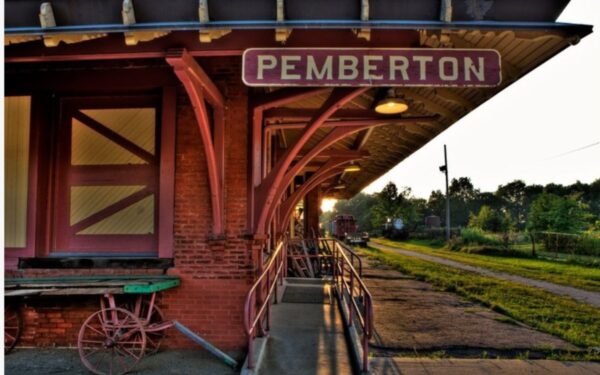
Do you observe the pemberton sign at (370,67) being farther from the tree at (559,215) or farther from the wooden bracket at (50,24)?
the tree at (559,215)

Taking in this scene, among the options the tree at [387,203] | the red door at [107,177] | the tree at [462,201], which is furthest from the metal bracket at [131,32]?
the tree at [462,201]

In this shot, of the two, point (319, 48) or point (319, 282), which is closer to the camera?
point (319, 48)

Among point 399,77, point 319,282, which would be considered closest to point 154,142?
point 399,77

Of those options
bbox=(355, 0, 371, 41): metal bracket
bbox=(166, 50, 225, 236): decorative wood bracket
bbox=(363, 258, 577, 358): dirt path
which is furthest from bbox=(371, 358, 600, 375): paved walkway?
bbox=(355, 0, 371, 41): metal bracket

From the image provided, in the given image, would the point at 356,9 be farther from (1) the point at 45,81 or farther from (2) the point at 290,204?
(2) the point at 290,204

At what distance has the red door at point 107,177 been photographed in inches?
227

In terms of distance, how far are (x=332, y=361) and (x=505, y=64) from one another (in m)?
3.49

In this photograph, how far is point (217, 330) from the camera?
544 centimetres

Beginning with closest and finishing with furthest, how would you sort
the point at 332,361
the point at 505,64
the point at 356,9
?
the point at 356,9, the point at 505,64, the point at 332,361

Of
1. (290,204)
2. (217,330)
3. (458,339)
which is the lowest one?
(458,339)

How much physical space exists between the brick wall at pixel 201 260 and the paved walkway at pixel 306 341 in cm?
60

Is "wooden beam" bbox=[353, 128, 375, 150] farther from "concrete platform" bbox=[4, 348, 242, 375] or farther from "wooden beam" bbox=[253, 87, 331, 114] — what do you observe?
"concrete platform" bbox=[4, 348, 242, 375]

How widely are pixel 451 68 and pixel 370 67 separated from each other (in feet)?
2.00

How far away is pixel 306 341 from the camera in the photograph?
5.59 meters
